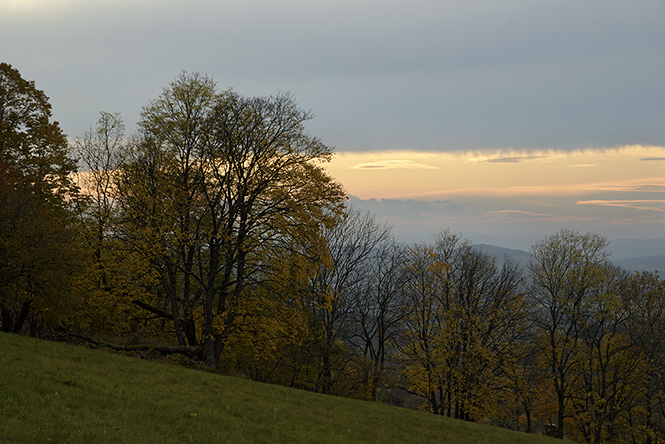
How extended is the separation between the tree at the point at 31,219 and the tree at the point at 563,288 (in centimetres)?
4102

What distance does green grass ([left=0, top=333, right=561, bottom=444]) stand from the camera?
35.1 ft

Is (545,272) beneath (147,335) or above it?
above

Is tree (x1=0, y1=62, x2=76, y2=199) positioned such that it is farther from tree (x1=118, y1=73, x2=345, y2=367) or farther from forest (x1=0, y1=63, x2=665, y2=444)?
tree (x1=118, y1=73, x2=345, y2=367)

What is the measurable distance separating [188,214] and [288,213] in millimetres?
7601

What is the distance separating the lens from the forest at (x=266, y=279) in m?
27.2

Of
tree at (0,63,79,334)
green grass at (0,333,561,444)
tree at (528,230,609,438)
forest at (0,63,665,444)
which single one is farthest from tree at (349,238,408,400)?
tree at (0,63,79,334)

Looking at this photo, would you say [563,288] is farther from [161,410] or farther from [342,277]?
[161,410]

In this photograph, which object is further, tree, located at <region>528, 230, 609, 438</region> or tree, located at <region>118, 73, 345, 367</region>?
tree, located at <region>528, 230, 609, 438</region>

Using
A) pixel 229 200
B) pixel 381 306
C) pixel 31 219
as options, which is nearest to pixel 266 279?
pixel 229 200

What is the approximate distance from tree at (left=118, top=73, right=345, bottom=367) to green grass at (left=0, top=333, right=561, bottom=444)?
7752 mm

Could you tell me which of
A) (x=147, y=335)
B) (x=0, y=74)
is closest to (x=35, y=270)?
(x=147, y=335)

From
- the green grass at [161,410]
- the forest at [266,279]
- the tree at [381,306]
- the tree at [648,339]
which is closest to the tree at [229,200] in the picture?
the forest at [266,279]

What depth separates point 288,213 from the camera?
27.2 meters

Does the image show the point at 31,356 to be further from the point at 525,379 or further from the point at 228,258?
the point at 525,379
